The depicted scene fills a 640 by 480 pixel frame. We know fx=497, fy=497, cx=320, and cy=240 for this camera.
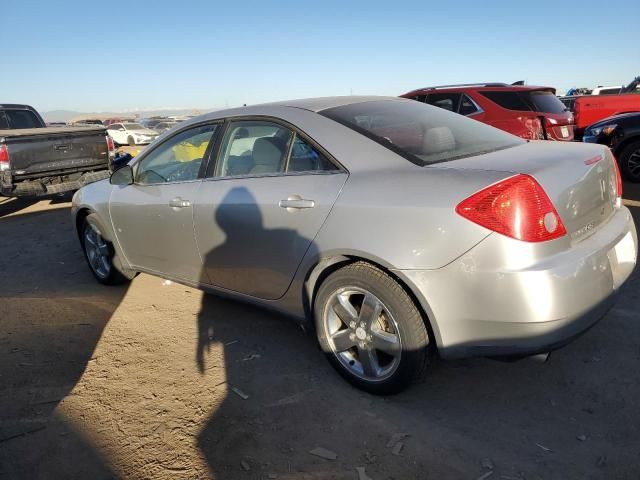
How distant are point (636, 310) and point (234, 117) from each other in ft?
10.2

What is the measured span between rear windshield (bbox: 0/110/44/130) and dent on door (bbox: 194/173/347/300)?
8928mm

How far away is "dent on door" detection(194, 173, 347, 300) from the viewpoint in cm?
272

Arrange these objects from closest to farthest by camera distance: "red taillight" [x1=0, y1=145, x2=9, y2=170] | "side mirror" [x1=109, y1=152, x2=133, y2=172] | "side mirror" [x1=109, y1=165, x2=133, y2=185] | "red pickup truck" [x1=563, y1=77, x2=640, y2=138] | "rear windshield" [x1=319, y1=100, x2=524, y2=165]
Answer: "rear windshield" [x1=319, y1=100, x2=524, y2=165] < "side mirror" [x1=109, y1=165, x2=133, y2=185] < "red taillight" [x1=0, y1=145, x2=9, y2=170] < "side mirror" [x1=109, y1=152, x2=133, y2=172] < "red pickup truck" [x1=563, y1=77, x2=640, y2=138]

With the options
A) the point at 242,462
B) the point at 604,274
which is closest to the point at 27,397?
the point at 242,462

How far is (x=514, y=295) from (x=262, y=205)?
1500mm

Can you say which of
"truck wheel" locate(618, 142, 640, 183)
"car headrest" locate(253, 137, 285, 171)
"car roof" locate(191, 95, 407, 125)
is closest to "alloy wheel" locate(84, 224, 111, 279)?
"car roof" locate(191, 95, 407, 125)

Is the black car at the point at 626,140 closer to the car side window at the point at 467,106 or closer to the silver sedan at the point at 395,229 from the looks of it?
the car side window at the point at 467,106

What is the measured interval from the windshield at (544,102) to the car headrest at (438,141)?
5.59 metres

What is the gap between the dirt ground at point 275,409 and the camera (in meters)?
2.24

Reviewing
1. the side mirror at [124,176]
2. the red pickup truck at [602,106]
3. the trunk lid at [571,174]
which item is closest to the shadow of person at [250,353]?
the trunk lid at [571,174]

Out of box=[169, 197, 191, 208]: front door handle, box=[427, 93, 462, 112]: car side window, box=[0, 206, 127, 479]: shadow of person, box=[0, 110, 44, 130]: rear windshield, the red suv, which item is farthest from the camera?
box=[0, 110, 44, 130]: rear windshield

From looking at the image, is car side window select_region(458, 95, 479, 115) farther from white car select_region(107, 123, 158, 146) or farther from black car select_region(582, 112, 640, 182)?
white car select_region(107, 123, 158, 146)

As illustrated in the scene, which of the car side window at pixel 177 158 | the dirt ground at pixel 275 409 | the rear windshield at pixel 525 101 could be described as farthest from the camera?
the rear windshield at pixel 525 101

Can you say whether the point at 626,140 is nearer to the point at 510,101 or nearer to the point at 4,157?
the point at 510,101
